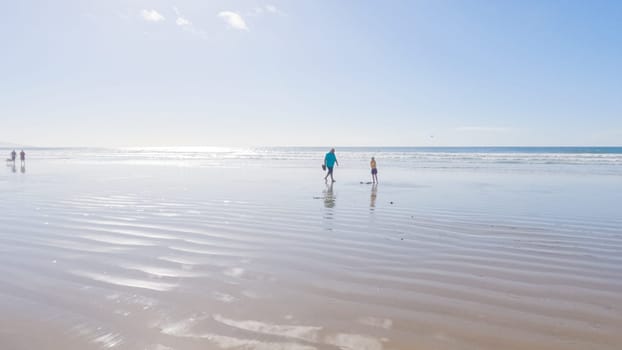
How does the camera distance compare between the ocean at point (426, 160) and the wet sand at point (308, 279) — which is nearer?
the wet sand at point (308, 279)

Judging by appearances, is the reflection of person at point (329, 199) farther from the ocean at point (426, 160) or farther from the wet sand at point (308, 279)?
the ocean at point (426, 160)

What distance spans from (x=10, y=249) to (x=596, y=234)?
10.1 metres

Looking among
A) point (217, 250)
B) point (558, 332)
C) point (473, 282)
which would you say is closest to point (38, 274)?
point (217, 250)

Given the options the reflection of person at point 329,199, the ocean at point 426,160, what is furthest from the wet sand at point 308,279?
the ocean at point 426,160

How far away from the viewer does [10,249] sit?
21.3 ft

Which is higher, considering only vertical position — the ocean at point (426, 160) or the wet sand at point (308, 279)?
the ocean at point (426, 160)

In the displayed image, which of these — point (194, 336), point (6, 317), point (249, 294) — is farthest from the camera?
point (249, 294)

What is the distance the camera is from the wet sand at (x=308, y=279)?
3674 mm

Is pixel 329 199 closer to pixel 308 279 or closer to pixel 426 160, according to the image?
pixel 308 279

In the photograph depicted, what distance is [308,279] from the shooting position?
5.18 metres

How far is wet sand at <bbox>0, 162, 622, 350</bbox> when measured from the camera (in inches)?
145

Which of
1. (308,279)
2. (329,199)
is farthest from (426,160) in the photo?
(308,279)

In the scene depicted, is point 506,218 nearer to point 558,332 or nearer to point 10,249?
point 558,332

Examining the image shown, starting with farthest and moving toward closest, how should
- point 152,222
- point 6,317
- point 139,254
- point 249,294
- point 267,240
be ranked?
point 152,222 < point 267,240 < point 139,254 < point 249,294 < point 6,317
